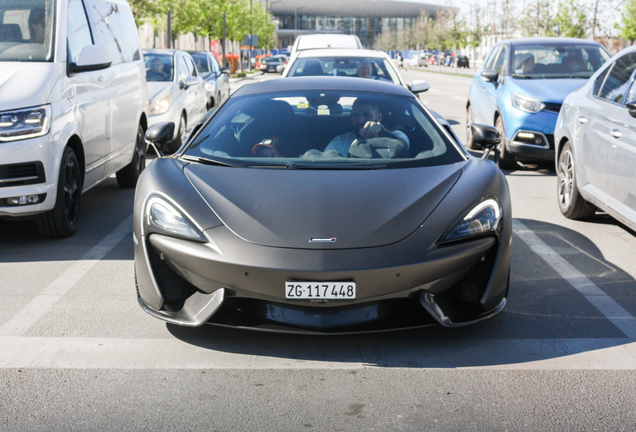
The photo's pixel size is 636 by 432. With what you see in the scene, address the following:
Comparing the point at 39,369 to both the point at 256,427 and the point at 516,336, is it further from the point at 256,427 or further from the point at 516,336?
the point at 516,336

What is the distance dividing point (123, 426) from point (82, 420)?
7.2 inches

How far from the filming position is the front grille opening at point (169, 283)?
12.5ft

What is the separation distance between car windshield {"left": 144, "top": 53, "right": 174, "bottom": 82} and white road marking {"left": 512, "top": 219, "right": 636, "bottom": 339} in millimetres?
7730

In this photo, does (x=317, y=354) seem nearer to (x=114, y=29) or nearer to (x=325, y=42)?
(x=114, y=29)

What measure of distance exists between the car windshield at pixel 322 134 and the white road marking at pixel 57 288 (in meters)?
1.22

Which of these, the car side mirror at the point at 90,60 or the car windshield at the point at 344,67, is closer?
the car side mirror at the point at 90,60

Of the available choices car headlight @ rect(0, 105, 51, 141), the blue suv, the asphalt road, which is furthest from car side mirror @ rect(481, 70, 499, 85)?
car headlight @ rect(0, 105, 51, 141)

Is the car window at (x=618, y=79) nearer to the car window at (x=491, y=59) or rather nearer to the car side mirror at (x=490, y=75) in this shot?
the car side mirror at (x=490, y=75)

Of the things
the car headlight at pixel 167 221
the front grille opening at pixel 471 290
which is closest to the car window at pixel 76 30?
the car headlight at pixel 167 221

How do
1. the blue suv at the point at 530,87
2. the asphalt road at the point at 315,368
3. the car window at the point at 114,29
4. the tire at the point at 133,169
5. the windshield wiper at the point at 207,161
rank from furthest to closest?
the blue suv at the point at 530,87, the tire at the point at 133,169, the car window at the point at 114,29, the windshield wiper at the point at 207,161, the asphalt road at the point at 315,368

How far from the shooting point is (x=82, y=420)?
307 cm

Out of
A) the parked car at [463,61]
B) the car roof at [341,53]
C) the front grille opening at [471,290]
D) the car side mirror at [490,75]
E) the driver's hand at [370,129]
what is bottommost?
the parked car at [463,61]

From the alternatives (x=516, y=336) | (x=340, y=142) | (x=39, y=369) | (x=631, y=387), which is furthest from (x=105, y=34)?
(x=631, y=387)

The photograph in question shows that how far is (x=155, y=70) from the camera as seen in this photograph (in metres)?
12.8
